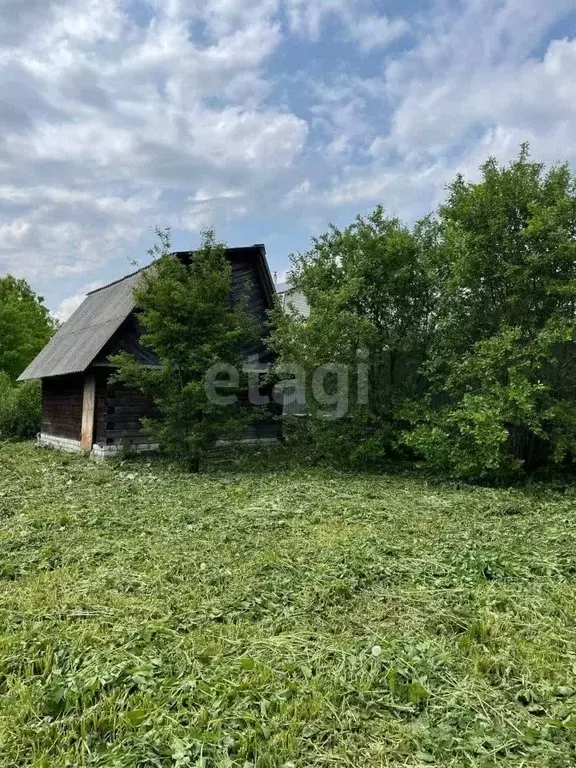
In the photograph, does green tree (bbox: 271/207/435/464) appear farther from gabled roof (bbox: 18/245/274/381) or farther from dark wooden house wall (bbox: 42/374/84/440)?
dark wooden house wall (bbox: 42/374/84/440)

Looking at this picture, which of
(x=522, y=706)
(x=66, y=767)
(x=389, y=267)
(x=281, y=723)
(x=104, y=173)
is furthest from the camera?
(x=104, y=173)

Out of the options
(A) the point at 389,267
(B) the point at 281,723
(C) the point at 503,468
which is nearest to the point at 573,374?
(C) the point at 503,468

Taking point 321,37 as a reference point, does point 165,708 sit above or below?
below

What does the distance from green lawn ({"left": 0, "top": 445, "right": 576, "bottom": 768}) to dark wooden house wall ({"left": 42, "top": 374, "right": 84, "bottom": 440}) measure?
6610 millimetres

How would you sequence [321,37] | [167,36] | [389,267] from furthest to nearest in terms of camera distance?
[389,267] < [321,37] < [167,36]

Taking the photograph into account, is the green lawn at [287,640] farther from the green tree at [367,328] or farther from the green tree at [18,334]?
the green tree at [18,334]

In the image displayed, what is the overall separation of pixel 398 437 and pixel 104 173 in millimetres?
8769

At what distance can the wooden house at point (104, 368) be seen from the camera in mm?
10508

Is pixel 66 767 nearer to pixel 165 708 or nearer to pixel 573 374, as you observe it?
pixel 165 708

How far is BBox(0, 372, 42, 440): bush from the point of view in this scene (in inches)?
615

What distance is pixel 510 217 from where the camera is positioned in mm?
7758

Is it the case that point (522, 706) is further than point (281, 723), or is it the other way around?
point (522, 706)

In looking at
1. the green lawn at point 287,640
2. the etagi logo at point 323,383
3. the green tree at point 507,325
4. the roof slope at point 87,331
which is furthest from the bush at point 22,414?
the green tree at point 507,325

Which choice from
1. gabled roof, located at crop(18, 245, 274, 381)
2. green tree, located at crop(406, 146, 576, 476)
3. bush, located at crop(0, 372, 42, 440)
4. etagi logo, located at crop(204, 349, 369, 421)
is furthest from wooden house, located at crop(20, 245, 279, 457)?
green tree, located at crop(406, 146, 576, 476)
